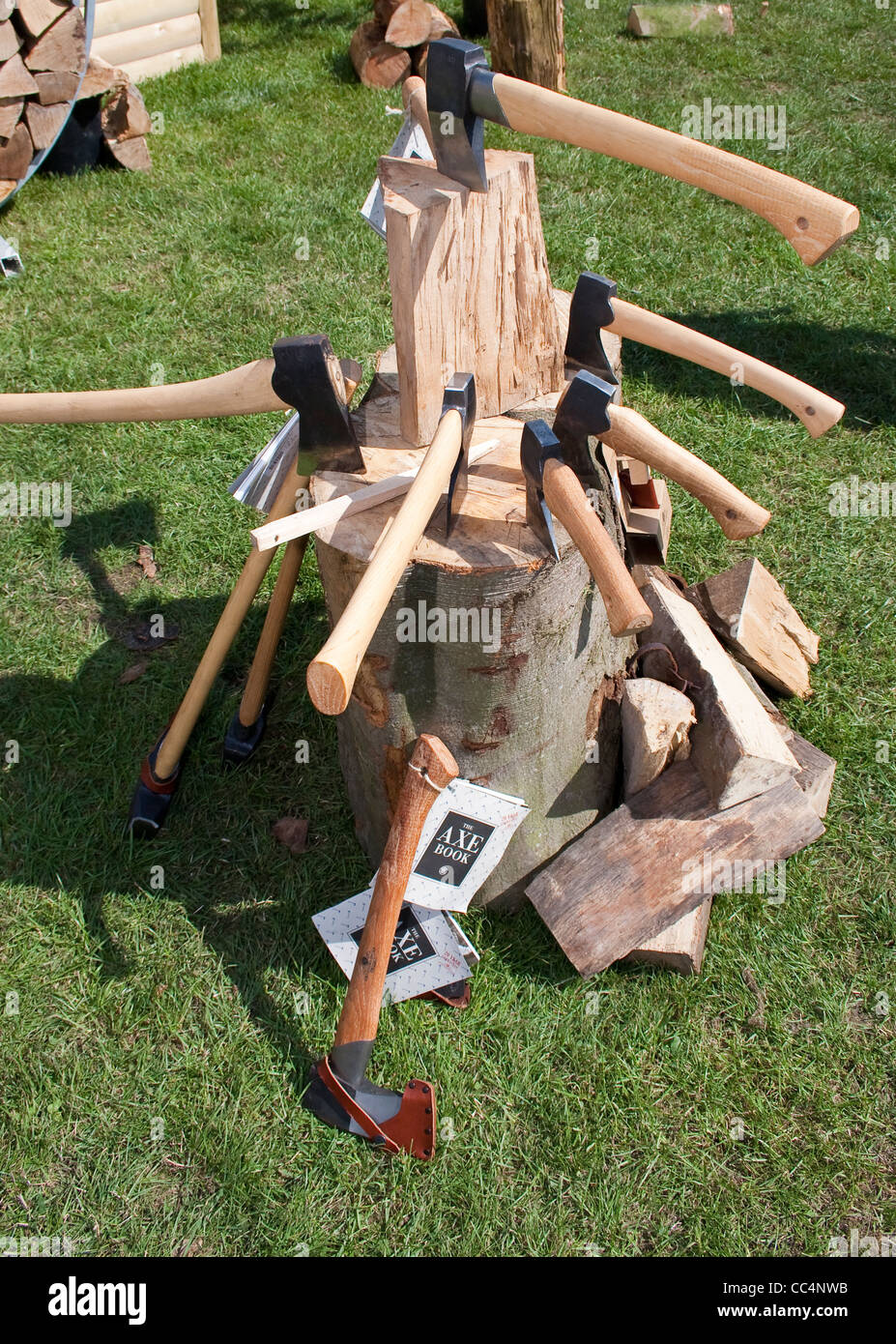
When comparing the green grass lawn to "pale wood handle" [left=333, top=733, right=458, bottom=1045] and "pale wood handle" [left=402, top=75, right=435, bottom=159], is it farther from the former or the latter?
"pale wood handle" [left=402, top=75, right=435, bottom=159]

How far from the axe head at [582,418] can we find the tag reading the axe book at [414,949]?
51.1 inches

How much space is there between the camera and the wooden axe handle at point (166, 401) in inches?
95.0

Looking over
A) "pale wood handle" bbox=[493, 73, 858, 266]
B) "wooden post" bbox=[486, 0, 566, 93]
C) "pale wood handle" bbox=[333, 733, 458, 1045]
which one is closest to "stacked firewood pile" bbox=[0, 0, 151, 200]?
"wooden post" bbox=[486, 0, 566, 93]

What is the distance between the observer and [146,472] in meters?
4.26

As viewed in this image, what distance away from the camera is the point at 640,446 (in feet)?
7.47

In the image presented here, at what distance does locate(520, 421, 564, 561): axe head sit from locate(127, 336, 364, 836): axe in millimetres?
442

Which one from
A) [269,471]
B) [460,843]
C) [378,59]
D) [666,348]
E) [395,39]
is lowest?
[460,843]

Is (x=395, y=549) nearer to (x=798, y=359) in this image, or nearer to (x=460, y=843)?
(x=460, y=843)

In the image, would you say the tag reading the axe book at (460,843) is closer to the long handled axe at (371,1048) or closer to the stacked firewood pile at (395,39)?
the long handled axe at (371,1048)

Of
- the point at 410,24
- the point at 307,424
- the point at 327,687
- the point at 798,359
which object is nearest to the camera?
the point at 327,687

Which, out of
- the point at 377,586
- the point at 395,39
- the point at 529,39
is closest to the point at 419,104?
the point at 377,586

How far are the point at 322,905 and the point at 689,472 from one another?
5.40 ft

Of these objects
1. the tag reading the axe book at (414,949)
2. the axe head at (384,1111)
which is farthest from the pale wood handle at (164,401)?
the axe head at (384,1111)

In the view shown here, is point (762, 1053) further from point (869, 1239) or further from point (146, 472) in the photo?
point (146, 472)
